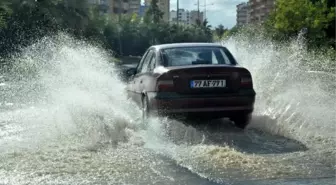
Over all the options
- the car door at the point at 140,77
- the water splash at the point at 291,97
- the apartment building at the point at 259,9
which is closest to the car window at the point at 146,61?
the car door at the point at 140,77

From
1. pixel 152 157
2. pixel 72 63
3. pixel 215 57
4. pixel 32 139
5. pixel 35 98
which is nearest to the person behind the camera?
pixel 152 157

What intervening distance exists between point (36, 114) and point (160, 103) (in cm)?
414

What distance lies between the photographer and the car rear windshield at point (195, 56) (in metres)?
9.16

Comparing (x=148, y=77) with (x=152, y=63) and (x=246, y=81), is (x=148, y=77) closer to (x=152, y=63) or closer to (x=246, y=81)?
(x=152, y=63)

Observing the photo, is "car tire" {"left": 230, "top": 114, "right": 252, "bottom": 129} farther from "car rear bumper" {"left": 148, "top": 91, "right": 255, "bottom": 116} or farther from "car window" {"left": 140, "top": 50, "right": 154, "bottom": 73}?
"car window" {"left": 140, "top": 50, "right": 154, "bottom": 73}

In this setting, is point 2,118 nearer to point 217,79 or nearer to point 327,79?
point 217,79

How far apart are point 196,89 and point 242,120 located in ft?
3.76

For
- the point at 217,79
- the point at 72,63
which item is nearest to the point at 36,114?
the point at 72,63

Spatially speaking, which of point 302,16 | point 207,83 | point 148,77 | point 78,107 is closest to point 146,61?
point 148,77

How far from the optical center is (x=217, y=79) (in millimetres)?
8648

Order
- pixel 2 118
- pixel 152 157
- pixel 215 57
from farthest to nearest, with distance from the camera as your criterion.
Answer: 1. pixel 2 118
2. pixel 215 57
3. pixel 152 157

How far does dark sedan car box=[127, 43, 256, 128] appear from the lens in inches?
335

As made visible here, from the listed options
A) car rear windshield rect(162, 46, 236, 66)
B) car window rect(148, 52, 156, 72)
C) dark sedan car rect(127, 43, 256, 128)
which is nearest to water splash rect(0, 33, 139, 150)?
dark sedan car rect(127, 43, 256, 128)

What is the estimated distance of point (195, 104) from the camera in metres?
8.53
